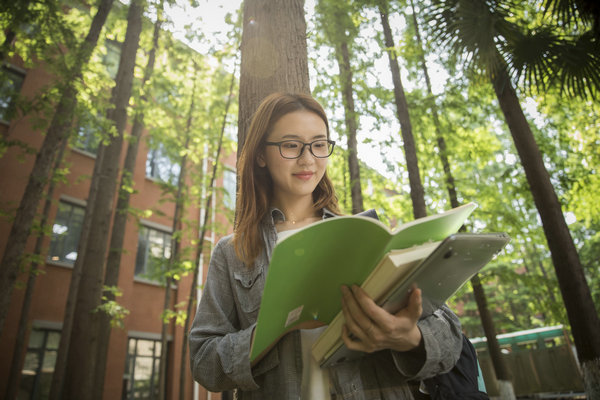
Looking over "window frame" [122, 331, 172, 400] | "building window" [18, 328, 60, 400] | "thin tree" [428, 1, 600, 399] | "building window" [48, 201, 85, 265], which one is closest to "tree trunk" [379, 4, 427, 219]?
"thin tree" [428, 1, 600, 399]

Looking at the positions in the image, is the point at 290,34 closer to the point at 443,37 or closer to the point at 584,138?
the point at 443,37

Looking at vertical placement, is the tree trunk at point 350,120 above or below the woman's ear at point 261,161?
above

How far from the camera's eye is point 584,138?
33.6 ft

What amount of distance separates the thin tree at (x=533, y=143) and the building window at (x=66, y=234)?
10.7 metres

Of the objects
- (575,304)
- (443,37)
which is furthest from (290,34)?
(575,304)

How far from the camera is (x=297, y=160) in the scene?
64.6 inches

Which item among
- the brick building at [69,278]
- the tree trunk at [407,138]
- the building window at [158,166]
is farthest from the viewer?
the building window at [158,166]

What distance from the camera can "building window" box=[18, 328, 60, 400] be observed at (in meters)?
9.00

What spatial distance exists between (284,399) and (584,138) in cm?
1229

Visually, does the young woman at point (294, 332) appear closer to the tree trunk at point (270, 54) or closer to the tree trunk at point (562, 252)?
the tree trunk at point (270, 54)

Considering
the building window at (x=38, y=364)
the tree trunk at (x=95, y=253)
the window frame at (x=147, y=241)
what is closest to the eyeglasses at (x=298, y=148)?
the tree trunk at (x=95, y=253)

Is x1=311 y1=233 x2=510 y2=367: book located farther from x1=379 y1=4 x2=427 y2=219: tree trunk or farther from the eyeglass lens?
x1=379 y1=4 x2=427 y2=219: tree trunk

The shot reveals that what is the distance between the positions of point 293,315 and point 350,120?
7380 millimetres

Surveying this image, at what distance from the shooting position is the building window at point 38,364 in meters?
9.00
